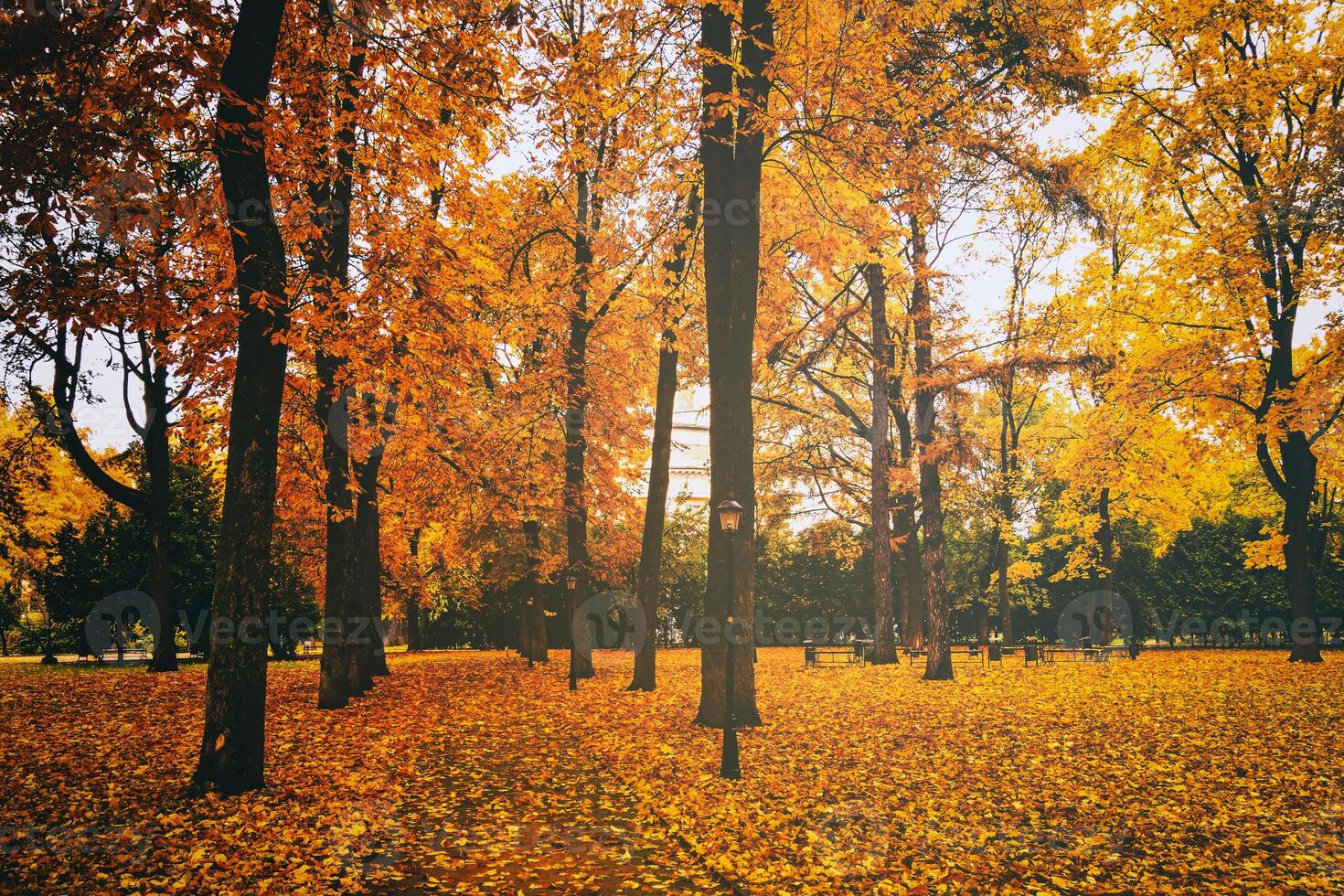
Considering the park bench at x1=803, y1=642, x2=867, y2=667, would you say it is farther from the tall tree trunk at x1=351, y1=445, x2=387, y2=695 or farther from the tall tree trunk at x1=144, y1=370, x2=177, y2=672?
the tall tree trunk at x1=144, y1=370, x2=177, y2=672

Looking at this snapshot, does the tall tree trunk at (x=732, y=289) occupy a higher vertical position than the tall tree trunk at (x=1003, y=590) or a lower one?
higher

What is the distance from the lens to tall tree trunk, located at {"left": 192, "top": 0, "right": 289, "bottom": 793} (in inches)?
280

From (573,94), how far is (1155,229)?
19.2 metres

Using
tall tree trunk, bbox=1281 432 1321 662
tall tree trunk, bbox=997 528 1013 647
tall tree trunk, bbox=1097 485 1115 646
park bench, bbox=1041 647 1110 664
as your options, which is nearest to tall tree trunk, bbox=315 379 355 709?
park bench, bbox=1041 647 1110 664

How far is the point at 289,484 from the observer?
12227 millimetres

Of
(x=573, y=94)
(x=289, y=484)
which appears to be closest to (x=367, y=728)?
(x=289, y=484)

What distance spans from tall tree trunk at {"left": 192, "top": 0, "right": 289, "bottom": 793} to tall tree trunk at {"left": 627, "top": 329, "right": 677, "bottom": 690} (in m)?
9.16

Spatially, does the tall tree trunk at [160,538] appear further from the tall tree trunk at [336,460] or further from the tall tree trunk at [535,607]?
the tall tree trunk at [535,607]

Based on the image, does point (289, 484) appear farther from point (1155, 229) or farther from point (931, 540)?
point (1155, 229)

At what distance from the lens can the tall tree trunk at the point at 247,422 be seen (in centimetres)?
710

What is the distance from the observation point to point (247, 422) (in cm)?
741

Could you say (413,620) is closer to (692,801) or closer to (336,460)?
(336,460)

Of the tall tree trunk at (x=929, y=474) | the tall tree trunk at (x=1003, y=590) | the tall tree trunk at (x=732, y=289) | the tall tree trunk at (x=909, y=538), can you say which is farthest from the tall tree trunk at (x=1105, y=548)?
the tall tree trunk at (x=732, y=289)

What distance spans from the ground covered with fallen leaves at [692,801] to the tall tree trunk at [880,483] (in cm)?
884
